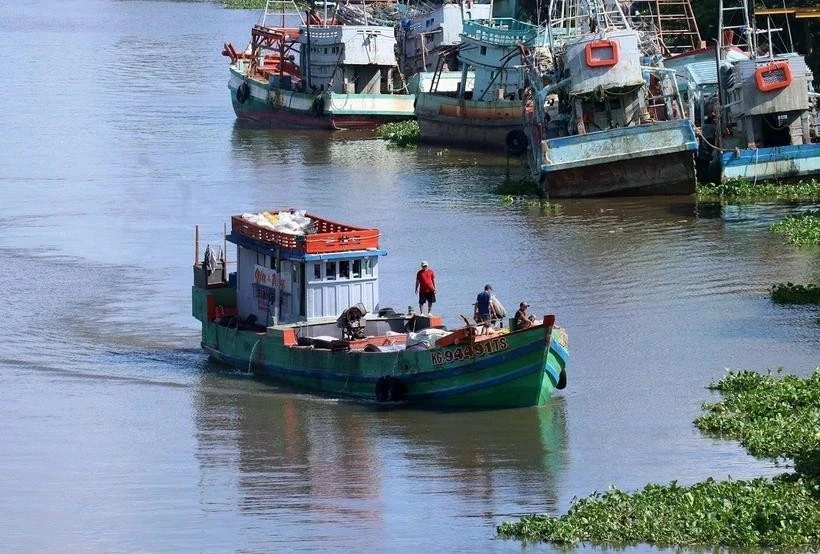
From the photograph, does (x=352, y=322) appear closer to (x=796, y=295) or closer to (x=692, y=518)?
(x=692, y=518)

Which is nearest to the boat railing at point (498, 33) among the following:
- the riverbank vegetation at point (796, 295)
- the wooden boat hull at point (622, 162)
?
the wooden boat hull at point (622, 162)

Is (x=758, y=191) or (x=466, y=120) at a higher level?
(x=466, y=120)

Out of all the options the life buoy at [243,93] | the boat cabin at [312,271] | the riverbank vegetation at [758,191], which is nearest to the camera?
the boat cabin at [312,271]

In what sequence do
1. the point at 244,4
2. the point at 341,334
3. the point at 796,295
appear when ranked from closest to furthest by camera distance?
the point at 341,334 < the point at 796,295 < the point at 244,4

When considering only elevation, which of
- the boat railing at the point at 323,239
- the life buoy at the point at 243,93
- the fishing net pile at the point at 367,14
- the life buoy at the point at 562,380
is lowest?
the life buoy at the point at 562,380

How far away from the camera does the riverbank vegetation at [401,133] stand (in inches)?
2569

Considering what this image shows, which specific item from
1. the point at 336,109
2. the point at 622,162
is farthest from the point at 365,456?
the point at 336,109

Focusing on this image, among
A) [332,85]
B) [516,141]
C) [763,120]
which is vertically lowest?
[516,141]

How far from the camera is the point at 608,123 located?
4944 centimetres

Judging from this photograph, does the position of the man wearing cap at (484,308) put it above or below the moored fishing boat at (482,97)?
below

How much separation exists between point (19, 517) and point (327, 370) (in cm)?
706

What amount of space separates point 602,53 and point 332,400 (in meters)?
22.5

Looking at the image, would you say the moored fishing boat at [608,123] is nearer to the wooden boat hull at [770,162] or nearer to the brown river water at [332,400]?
the brown river water at [332,400]

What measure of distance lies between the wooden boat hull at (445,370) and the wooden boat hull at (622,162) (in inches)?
811
